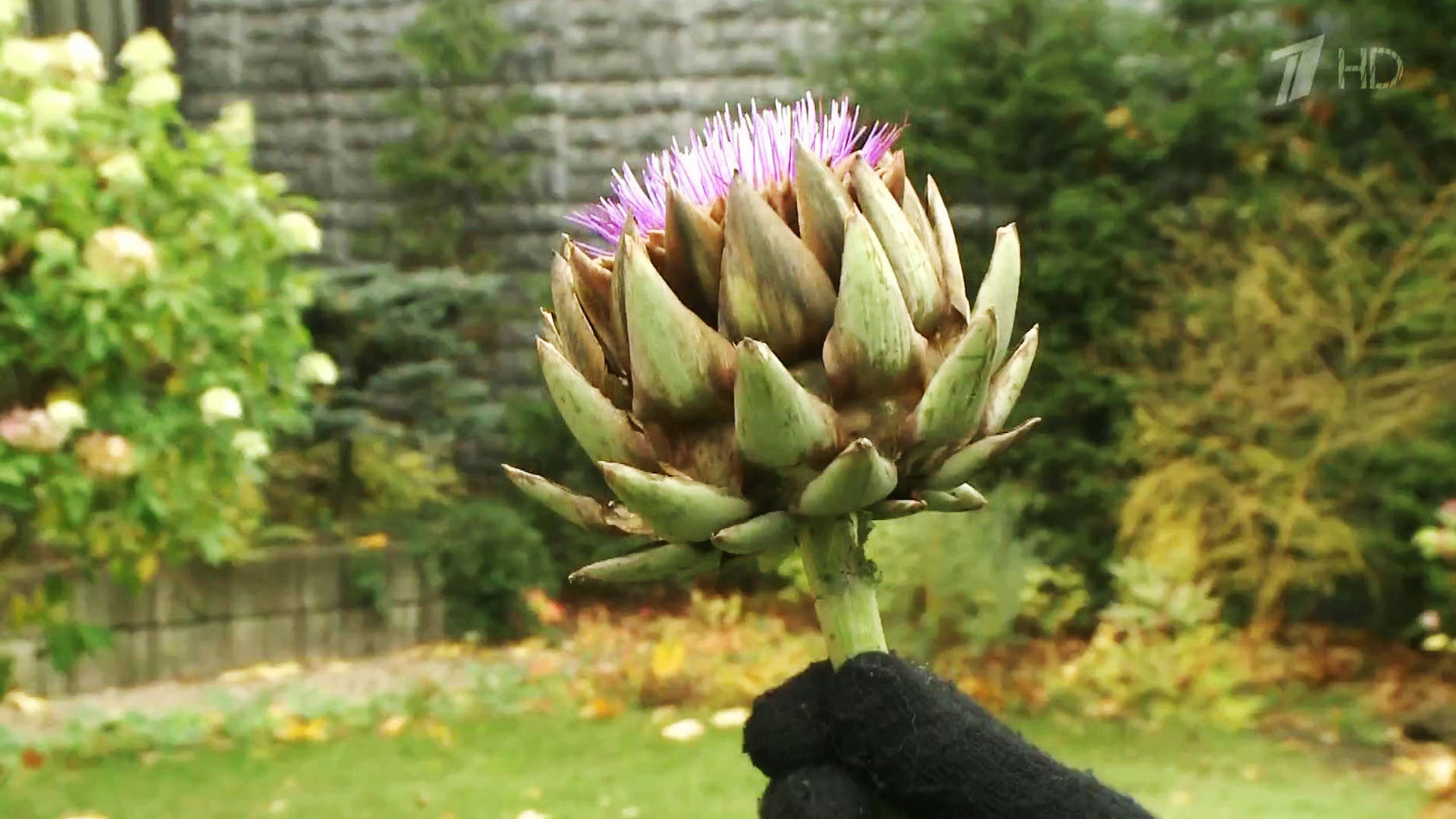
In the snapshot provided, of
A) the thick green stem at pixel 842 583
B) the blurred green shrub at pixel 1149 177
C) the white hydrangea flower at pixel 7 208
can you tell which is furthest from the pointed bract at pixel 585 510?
the blurred green shrub at pixel 1149 177

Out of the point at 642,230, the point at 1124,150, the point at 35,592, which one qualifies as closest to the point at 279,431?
the point at 35,592

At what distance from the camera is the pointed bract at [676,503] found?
86 centimetres

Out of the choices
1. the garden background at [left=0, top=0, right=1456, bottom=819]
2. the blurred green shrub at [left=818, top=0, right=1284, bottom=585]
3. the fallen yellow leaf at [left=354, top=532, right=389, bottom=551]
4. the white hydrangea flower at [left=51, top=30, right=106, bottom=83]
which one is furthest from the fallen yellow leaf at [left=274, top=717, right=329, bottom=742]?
the blurred green shrub at [left=818, top=0, right=1284, bottom=585]

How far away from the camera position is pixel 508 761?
3.85 metres

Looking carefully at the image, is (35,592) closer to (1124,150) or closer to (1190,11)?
(1124,150)

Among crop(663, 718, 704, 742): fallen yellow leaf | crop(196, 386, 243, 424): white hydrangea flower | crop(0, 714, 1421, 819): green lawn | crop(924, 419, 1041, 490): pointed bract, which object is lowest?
crop(0, 714, 1421, 819): green lawn

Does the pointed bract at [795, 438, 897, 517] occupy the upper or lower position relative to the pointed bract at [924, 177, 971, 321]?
lower

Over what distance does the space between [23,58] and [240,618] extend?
2.43 meters

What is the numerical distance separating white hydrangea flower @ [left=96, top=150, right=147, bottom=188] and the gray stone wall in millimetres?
3004

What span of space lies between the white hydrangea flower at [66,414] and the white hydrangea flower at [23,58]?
2.75 ft

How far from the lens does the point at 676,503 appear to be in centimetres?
87

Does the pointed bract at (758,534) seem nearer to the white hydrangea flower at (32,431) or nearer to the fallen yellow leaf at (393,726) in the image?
the white hydrangea flower at (32,431)

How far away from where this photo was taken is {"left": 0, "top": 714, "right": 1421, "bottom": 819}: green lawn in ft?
11.2

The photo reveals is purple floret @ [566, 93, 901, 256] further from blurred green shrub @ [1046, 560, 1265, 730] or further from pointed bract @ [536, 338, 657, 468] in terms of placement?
blurred green shrub @ [1046, 560, 1265, 730]
